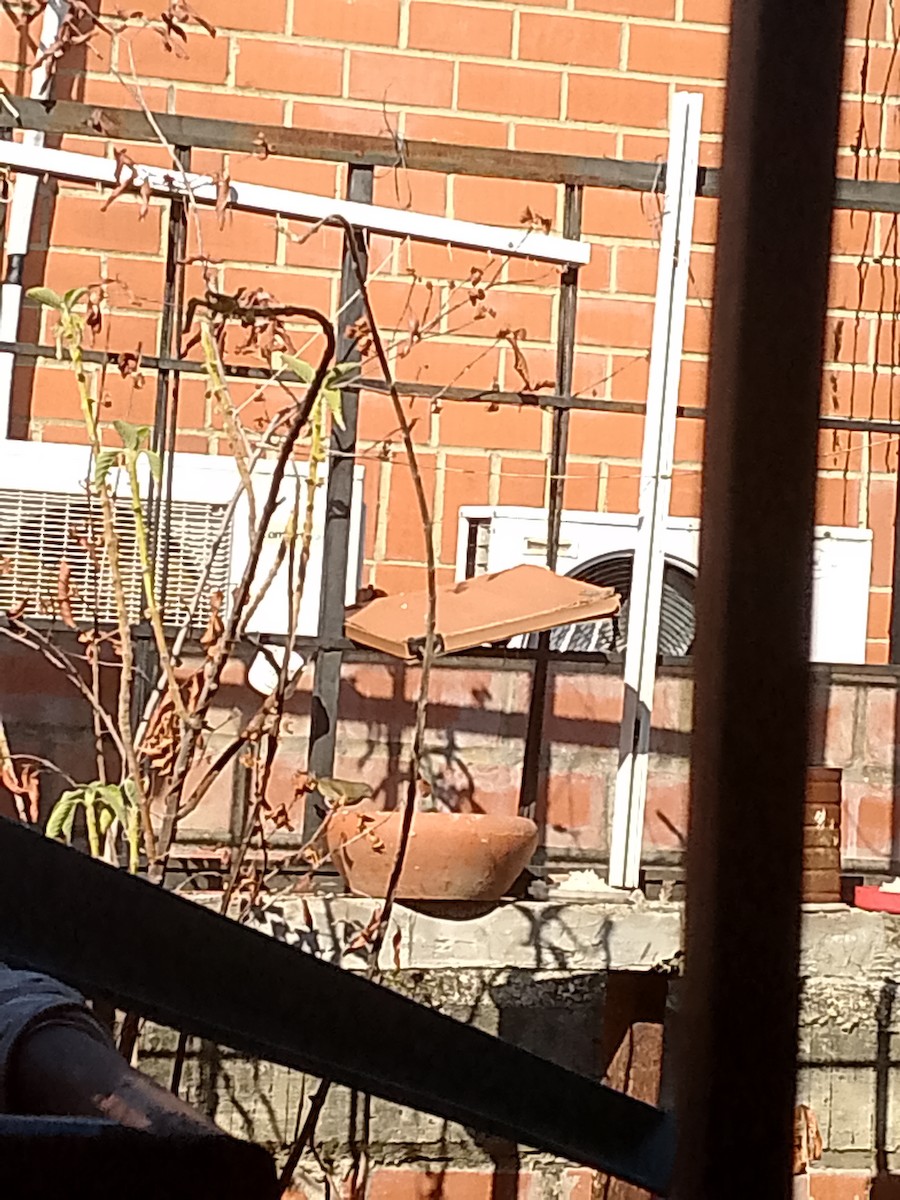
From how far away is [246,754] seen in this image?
2111mm

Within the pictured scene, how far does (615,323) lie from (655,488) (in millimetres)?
568

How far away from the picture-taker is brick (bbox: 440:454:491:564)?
2623 millimetres

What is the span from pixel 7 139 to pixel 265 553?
2.44 feet

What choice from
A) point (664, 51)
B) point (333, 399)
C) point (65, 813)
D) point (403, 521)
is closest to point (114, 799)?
point (65, 813)

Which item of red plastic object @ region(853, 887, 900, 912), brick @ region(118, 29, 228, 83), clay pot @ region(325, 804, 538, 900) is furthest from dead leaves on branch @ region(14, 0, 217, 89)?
red plastic object @ region(853, 887, 900, 912)

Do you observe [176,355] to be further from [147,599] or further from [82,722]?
[82,722]

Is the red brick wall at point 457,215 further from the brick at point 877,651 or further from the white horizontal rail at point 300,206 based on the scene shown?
the white horizontal rail at point 300,206

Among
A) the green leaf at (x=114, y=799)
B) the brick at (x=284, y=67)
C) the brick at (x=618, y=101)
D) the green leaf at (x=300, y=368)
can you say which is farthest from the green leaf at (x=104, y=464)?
the brick at (x=618, y=101)

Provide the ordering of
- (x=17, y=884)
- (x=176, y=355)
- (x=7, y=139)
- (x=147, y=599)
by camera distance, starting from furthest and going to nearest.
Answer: (x=7, y=139) < (x=176, y=355) < (x=147, y=599) < (x=17, y=884)

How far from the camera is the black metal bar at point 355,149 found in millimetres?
2148

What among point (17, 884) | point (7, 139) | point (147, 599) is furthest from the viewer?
point (7, 139)

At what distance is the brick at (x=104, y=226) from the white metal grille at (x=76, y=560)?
545 mm

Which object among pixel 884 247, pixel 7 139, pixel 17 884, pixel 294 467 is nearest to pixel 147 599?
pixel 294 467

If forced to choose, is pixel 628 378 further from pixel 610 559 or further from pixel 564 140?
pixel 564 140
